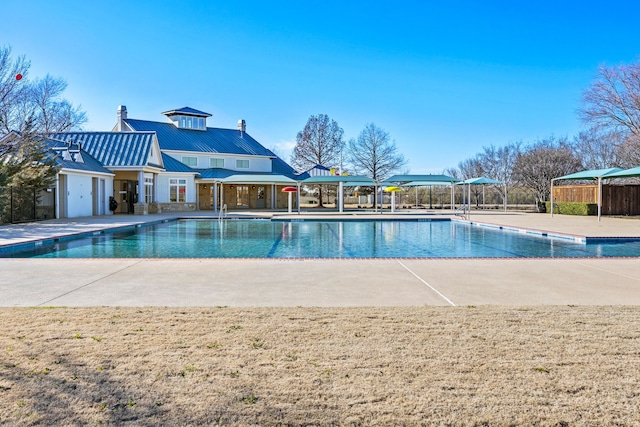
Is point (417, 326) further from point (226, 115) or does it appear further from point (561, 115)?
point (226, 115)

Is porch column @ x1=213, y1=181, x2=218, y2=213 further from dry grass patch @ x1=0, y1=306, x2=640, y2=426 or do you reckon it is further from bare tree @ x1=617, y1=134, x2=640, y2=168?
dry grass patch @ x1=0, y1=306, x2=640, y2=426

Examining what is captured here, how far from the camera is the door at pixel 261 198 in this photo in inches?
1478

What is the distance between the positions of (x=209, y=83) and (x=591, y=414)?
27418 millimetres

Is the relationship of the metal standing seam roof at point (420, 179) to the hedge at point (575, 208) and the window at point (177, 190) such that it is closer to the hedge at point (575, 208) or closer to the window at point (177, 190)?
the hedge at point (575, 208)

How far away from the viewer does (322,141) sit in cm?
4509

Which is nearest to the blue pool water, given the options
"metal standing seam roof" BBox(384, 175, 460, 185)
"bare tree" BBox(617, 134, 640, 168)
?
"metal standing seam roof" BBox(384, 175, 460, 185)

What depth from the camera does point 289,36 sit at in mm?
17516

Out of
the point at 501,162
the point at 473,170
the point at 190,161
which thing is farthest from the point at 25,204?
the point at 473,170

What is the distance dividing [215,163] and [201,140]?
2.45 meters

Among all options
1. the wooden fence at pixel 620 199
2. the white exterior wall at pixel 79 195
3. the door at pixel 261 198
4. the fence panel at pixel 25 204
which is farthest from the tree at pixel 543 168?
the fence panel at pixel 25 204

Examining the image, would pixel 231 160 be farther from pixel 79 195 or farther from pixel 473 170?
pixel 473 170

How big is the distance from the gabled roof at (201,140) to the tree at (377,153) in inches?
363

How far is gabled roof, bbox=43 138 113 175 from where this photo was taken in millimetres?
22195

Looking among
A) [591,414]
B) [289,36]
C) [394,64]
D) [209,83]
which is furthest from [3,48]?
[591,414]
